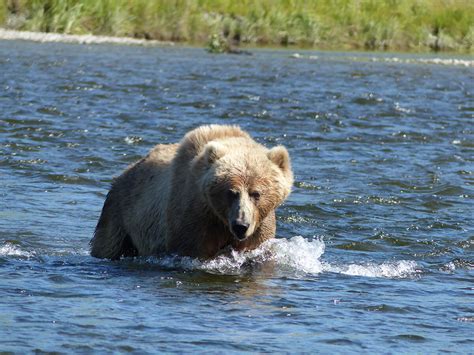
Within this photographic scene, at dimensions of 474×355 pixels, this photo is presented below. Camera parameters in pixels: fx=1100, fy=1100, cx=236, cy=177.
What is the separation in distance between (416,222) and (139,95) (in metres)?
Result: 11.1

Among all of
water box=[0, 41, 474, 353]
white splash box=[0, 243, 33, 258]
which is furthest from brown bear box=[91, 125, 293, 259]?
white splash box=[0, 243, 33, 258]

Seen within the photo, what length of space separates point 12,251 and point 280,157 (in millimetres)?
2347

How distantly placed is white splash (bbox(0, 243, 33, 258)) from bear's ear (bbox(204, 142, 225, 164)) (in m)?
1.83

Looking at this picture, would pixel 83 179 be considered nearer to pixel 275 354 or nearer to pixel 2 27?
pixel 275 354

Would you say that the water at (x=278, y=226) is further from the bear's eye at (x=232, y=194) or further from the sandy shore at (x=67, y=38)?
the sandy shore at (x=67, y=38)

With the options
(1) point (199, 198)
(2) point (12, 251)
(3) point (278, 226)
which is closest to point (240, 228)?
(1) point (199, 198)

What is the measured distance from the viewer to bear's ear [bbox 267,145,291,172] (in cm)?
803

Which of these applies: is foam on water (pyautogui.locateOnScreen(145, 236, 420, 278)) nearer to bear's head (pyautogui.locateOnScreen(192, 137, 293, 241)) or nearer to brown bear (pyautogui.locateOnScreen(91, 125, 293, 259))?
brown bear (pyautogui.locateOnScreen(91, 125, 293, 259))

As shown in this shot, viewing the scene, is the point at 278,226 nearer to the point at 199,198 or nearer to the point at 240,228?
the point at 199,198

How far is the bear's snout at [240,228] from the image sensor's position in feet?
24.5

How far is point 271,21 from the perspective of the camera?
136ft

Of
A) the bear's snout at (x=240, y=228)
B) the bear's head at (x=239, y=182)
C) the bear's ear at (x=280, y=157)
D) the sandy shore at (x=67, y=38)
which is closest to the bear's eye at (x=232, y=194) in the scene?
the bear's head at (x=239, y=182)

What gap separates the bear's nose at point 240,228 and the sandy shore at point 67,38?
1054 inches

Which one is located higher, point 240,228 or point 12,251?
point 240,228
